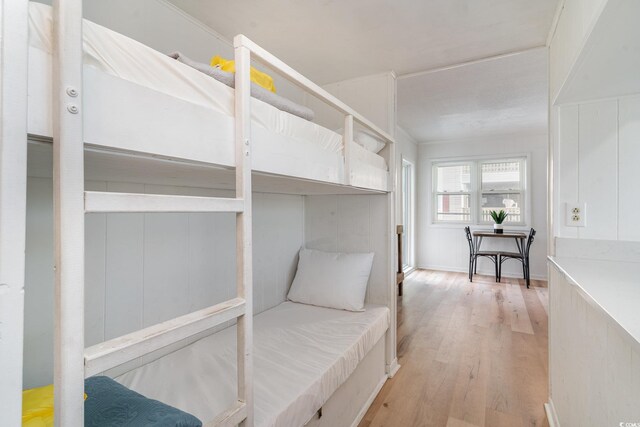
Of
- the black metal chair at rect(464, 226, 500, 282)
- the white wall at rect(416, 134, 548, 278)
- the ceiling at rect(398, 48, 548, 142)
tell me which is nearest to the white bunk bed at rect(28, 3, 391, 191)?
the ceiling at rect(398, 48, 548, 142)

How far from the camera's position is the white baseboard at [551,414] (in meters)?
1.60

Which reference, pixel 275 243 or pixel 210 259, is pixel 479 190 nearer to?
pixel 275 243

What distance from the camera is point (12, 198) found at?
18.9 inches

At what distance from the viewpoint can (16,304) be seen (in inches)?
19.0

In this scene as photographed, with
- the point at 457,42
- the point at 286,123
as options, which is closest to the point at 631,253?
the point at 457,42

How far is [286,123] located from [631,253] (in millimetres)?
1699

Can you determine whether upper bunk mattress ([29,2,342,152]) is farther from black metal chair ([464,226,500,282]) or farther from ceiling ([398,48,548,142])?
black metal chair ([464,226,500,282])

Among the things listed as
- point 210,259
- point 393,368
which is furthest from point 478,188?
point 210,259

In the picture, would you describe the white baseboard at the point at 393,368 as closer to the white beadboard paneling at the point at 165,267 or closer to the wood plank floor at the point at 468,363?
the wood plank floor at the point at 468,363

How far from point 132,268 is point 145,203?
2.96 feet

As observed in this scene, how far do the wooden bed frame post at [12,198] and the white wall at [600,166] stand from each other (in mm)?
2090

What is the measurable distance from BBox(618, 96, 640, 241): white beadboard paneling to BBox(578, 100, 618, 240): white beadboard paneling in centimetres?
2

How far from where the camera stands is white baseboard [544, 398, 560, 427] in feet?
5.26

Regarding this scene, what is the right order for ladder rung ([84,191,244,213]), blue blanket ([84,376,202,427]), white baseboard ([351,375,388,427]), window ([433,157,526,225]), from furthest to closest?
window ([433,157,526,225]) < white baseboard ([351,375,388,427]) < blue blanket ([84,376,202,427]) < ladder rung ([84,191,244,213])
